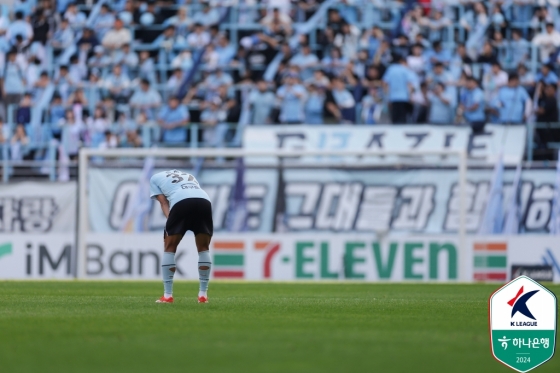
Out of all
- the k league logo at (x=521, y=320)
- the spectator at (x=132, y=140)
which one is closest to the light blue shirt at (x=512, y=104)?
the spectator at (x=132, y=140)

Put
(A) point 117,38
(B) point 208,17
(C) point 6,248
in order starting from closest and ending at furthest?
(C) point 6,248 < (A) point 117,38 < (B) point 208,17

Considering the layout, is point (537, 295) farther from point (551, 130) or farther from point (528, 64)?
point (528, 64)

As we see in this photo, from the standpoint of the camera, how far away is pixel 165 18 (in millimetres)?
34031

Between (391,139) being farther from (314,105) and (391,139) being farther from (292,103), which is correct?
(292,103)

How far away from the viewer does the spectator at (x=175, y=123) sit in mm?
29000

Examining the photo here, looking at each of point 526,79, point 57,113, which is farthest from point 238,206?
point 526,79

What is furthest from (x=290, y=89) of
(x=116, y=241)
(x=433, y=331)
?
(x=433, y=331)

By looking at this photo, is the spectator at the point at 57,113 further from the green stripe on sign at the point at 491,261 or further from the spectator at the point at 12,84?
the green stripe on sign at the point at 491,261

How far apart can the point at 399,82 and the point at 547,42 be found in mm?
4539

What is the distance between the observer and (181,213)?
14461 millimetres

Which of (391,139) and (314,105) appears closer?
(391,139)

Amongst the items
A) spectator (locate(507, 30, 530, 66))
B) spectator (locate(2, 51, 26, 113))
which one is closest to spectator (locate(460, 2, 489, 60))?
spectator (locate(507, 30, 530, 66))

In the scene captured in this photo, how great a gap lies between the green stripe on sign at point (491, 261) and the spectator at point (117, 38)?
1269 cm

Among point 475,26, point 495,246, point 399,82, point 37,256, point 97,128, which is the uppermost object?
point 475,26
